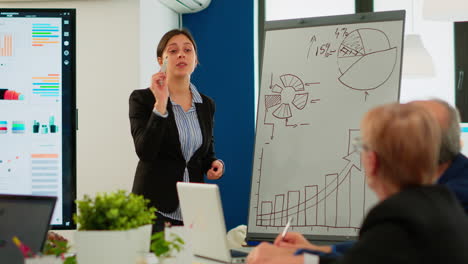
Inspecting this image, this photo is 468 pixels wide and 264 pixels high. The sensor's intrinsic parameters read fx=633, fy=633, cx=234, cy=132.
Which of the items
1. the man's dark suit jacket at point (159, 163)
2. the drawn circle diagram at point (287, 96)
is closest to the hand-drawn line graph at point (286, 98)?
the drawn circle diagram at point (287, 96)

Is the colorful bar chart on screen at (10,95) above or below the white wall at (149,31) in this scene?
below

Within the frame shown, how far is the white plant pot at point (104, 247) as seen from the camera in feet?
5.38

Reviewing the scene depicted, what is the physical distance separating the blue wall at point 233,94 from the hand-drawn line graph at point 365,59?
2237mm

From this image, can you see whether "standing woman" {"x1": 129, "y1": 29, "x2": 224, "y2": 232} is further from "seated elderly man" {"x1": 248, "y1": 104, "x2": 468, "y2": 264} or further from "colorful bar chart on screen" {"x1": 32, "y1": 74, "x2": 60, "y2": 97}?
"seated elderly man" {"x1": 248, "y1": 104, "x2": 468, "y2": 264}

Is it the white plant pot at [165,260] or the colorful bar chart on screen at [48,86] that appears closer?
the white plant pot at [165,260]

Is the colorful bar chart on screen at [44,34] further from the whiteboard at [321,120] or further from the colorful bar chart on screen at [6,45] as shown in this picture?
the whiteboard at [321,120]

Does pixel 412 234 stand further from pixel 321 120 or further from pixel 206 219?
pixel 321 120

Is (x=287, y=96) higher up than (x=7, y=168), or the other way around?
(x=287, y=96)

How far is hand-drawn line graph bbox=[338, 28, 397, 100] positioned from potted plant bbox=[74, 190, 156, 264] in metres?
1.86

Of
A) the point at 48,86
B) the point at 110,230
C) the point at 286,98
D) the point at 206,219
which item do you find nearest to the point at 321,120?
the point at 286,98

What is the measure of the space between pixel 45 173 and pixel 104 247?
1227 millimetres

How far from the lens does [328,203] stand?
323cm

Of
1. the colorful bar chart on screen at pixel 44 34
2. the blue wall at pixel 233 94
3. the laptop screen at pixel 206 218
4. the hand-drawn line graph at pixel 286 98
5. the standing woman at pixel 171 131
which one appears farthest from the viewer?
the blue wall at pixel 233 94

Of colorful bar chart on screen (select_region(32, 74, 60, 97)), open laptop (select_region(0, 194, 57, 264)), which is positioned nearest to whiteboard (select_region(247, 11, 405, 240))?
colorful bar chart on screen (select_region(32, 74, 60, 97))
